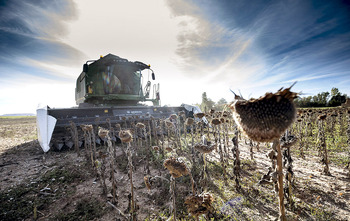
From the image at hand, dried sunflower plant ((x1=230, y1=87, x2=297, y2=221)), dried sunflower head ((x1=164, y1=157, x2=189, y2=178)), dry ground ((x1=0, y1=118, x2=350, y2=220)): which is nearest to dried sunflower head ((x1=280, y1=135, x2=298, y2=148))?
dry ground ((x1=0, y1=118, x2=350, y2=220))

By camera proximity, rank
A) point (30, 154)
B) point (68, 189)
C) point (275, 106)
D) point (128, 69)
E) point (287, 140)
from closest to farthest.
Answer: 1. point (275, 106)
2. point (287, 140)
3. point (68, 189)
4. point (30, 154)
5. point (128, 69)

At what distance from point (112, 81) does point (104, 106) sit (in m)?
1.93

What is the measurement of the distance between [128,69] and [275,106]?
445 inches

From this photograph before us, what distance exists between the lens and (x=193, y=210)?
1420 mm

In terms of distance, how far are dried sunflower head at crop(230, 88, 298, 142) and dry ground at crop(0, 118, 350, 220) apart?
2333mm

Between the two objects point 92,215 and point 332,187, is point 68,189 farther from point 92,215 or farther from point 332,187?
point 332,187

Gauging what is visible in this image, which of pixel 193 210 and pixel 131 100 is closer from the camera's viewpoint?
pixel 193 210

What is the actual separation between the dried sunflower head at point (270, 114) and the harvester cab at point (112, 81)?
9933mm

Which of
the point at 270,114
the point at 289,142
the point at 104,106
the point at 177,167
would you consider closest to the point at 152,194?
the point at 177,167

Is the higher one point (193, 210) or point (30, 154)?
point (193, 210)

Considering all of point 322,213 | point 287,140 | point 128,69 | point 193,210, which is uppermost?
point 128,69

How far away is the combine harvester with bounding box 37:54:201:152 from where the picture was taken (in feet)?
21.8

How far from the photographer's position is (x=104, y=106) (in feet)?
32.6

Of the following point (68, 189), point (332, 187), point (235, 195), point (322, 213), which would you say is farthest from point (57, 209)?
point (332, 187)
